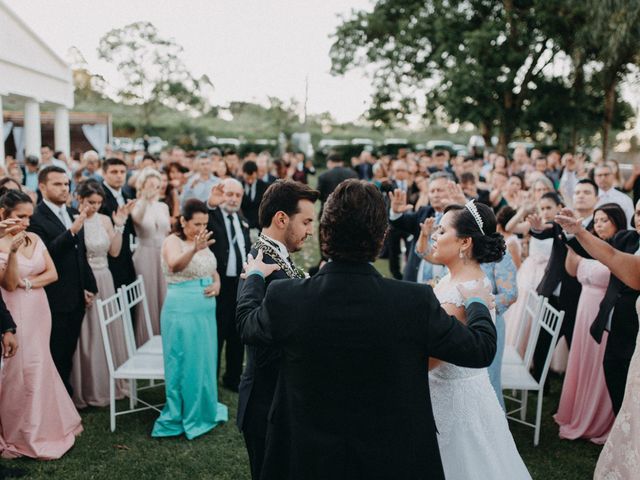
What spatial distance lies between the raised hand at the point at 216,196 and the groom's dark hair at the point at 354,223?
3.50m

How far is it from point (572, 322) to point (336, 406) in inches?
156

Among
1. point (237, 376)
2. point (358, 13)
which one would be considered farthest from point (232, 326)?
point (358, 13)

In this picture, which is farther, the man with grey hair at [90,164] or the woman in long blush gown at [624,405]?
the man with grey hair at [90,164]

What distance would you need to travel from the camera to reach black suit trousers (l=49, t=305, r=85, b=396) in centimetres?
497

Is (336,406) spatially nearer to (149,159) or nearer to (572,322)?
(572,322)

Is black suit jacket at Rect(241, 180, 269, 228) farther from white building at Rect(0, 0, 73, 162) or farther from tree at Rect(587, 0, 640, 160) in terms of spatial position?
white building at Rect(0, 0, 73, 162)

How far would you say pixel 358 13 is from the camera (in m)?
25.1

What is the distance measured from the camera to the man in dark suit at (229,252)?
552cm

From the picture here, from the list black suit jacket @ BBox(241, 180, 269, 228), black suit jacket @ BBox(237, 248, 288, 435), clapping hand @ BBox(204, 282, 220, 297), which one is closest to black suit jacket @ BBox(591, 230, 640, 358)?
black suit jacket @ BBox(237, 248, 288, 435)

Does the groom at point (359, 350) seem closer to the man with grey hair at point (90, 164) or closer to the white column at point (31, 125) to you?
the man with grey hair at point (90, 164)

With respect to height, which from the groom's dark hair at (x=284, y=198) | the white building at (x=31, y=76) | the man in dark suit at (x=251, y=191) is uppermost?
the white building at (x=31, y=76)

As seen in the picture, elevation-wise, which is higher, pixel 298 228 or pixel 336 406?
pixel 298 228

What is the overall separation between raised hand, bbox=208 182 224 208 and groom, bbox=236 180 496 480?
3.44 metres

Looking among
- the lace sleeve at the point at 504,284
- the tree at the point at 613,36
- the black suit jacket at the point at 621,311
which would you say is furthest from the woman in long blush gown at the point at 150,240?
the tree at the point at 613,36
